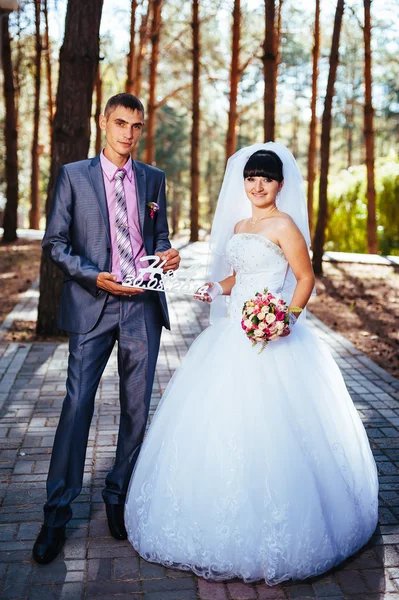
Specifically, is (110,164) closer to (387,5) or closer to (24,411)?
(24,411)

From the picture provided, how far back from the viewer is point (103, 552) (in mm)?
3943

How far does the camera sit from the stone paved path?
140 inches

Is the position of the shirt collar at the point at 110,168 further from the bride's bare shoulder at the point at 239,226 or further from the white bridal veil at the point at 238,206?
the bride's bare shoulder at the point at 239,226

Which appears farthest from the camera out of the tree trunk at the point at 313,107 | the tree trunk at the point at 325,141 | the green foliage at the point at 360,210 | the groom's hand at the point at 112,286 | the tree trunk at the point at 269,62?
the tree trunk at the point at 313,107

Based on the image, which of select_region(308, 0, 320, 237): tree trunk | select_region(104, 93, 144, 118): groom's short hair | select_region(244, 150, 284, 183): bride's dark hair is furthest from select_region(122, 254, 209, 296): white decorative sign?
select_region(308, 0, 320, 237): tree trunk

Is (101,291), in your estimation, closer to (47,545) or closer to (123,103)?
(123,103)

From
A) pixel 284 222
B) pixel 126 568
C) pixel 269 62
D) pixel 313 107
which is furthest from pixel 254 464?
pixel 313 107

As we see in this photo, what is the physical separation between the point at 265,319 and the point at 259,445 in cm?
67

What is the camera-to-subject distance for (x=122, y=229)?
4047 mm

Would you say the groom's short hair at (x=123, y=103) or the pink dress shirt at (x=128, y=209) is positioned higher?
the groom's short hair at (x=123, y=103)

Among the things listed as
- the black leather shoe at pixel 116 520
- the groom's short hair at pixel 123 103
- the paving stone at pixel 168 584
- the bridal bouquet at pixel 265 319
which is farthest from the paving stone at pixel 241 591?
the groom's short hair at pixel 123 103

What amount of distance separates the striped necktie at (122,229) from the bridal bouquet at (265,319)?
75cm

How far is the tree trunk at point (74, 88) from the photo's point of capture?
8.84 m

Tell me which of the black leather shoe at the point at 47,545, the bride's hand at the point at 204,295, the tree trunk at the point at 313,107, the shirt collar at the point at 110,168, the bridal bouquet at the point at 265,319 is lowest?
the black leather shoe at the point at 47,545
